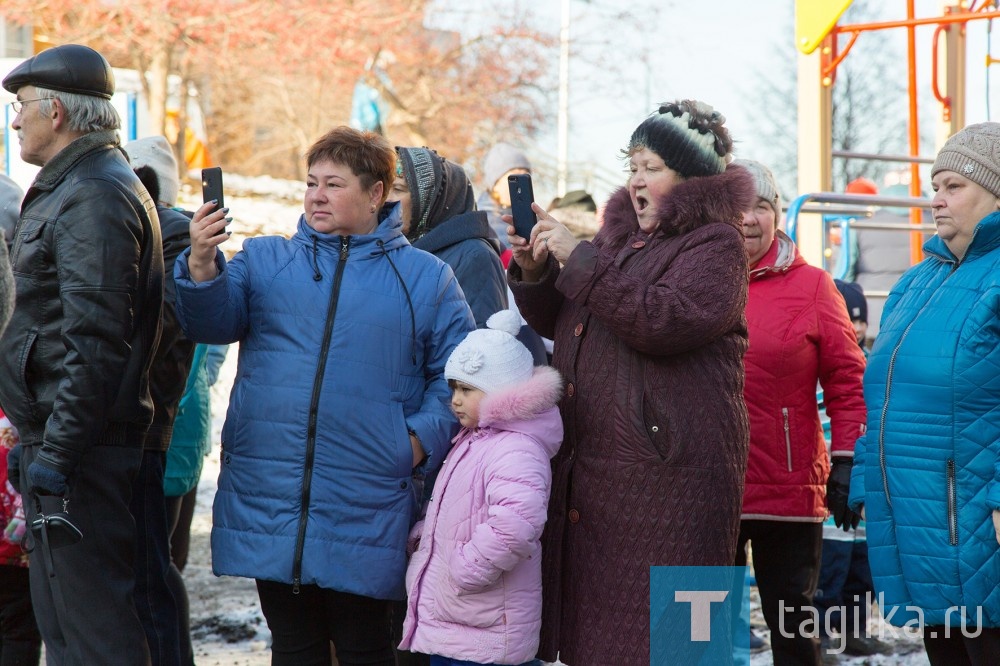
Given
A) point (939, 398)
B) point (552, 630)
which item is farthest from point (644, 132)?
point (552, 630)

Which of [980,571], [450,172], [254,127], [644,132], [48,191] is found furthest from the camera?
[254,127]

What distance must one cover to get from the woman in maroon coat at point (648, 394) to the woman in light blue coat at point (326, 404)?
0.40 metres

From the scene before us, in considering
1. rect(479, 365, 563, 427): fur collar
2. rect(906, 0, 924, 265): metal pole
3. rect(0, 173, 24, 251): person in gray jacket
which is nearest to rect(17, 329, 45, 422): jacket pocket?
rect(0, 173, 24, 251): person in gray jacket

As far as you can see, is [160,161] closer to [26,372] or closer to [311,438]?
[26,372]

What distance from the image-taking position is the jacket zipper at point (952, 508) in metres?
2.99

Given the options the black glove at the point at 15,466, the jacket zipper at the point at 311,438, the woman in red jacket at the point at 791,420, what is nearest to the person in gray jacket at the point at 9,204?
the black glove at the point at 15,466

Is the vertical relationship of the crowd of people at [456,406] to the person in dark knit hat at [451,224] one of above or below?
below

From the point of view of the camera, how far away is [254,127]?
2402 cm

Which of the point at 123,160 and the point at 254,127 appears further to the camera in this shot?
A: the point at 254,127

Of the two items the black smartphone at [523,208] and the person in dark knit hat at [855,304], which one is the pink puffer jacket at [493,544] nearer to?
the black smartphone at [523,208]

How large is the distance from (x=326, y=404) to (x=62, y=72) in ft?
4.33

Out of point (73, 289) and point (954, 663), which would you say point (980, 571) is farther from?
point (73, 289)

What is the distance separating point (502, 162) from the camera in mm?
7398

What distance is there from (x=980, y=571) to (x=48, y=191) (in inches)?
111
